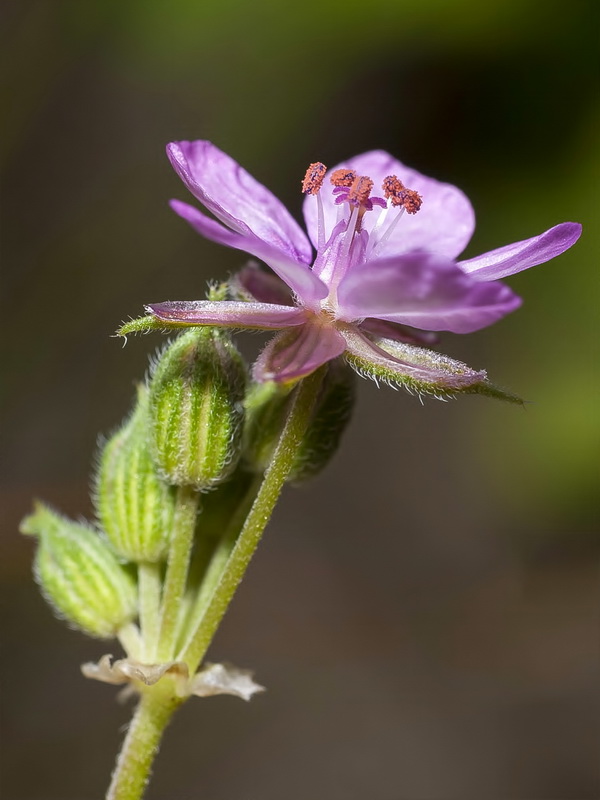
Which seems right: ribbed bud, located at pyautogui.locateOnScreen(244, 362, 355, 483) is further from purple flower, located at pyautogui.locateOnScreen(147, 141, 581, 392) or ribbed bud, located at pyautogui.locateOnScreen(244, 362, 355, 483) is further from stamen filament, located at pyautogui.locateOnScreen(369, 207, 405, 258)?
stamen filament, located at pyautogui.locateOnScreen(369, 207, 405, 258)

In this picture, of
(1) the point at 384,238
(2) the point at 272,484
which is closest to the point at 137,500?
(2) the point at 272,484

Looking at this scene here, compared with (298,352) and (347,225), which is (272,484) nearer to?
(298,352)

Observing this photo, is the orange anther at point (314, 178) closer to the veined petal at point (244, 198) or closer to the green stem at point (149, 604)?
the veined petal at point (244, 198)

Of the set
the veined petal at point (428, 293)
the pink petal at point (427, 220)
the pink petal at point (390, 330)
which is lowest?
the veined petal at point (428, 293)

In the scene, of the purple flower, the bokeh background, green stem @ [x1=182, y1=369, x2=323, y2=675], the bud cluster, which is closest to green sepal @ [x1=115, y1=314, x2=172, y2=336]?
the purple flower

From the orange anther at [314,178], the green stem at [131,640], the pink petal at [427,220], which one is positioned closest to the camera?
the green stem at [131,640]

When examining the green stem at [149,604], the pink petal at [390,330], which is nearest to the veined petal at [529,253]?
the pink petal at [390,330]

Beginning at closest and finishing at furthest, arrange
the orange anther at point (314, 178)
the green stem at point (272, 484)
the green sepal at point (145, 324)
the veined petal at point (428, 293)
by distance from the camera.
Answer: the veined petal at point (428, 293)
the green sepal at point (145, 324)
the green stem at point (272, 484)
the orange anther at point (314, 178)
